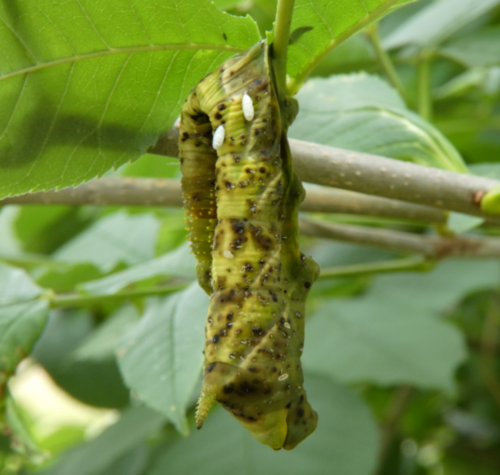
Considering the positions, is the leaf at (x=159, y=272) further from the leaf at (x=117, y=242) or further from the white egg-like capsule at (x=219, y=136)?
the white egg-like capsule at (x=219, y=136)

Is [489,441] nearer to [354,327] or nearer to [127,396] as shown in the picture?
[354,327]

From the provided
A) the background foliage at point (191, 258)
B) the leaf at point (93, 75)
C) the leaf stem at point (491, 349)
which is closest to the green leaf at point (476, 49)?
the background foliage at point (191, 258)

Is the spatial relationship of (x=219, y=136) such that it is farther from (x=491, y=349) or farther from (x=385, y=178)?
(x=491, y=349)

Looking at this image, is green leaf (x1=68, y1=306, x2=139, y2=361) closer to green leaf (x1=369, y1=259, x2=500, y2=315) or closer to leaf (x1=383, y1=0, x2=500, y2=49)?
green leaf (x1=369, y1=259, x2=500, y2=315)

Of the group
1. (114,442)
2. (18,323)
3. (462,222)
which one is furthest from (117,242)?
(462,222)

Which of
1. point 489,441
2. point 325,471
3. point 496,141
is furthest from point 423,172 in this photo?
point 489,441

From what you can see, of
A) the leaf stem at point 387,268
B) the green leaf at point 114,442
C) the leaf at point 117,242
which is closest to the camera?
the leaf stem at point 387,268
